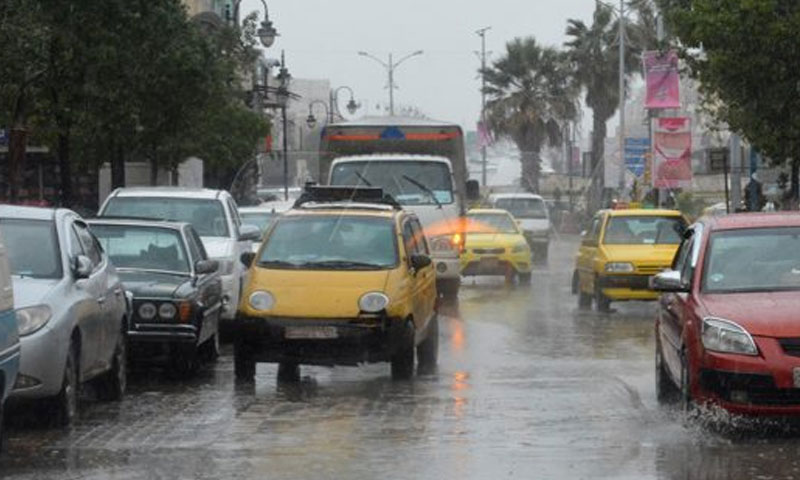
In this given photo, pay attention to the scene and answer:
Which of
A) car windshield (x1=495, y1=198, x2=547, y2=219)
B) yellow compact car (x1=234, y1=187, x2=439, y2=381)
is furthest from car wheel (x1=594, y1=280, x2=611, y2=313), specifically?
car windshield (x1=495, y1=198, x2=547, y2=219)

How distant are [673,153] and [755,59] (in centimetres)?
1881

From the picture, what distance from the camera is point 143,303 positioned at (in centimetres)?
1673

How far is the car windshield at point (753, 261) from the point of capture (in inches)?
516

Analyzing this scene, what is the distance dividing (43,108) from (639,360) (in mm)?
11471

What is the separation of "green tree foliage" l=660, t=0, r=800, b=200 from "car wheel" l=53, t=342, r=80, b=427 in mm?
15725

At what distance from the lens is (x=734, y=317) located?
40.0 feet

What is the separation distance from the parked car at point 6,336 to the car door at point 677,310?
193 inches

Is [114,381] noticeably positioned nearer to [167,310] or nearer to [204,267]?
[167,310]

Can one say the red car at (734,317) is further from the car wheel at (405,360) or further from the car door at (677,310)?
the car wheel at (405,360)

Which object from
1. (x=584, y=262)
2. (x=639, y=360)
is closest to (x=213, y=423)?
(x=639, y=360)

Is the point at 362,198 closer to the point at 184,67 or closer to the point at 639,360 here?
the point at 639,360

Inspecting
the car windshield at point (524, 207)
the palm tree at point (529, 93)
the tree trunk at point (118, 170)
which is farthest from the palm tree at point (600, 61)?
the tree trunk at point (118, 170)

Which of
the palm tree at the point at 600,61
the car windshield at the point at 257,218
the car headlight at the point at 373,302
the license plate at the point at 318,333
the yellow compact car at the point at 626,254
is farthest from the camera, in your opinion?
the palm tree at the point at 600,61

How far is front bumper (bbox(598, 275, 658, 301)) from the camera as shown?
26.8 meters
